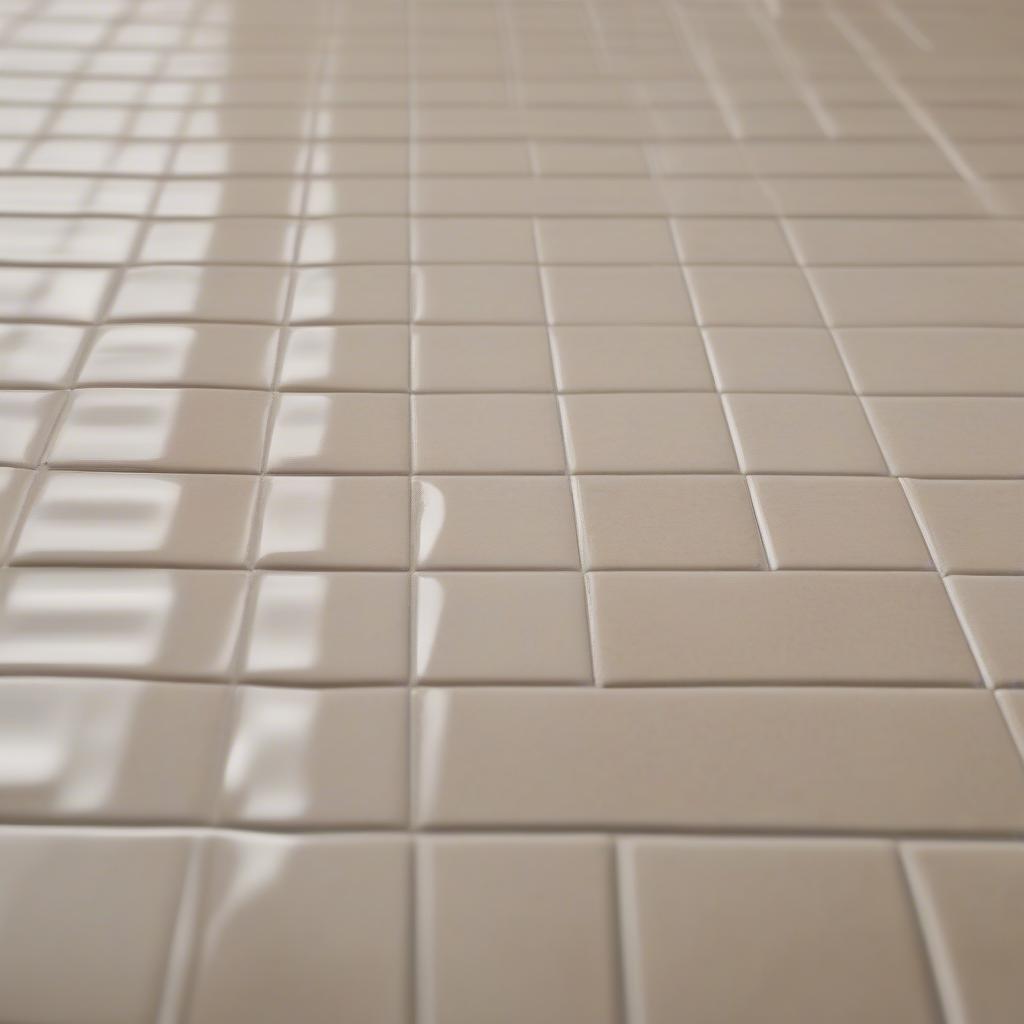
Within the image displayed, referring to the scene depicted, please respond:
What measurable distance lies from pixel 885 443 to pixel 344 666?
655mm

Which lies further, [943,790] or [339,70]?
[339,70]

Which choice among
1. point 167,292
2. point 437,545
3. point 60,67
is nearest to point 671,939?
point 437,545

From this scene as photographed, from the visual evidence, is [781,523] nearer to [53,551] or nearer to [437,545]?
[437,545]

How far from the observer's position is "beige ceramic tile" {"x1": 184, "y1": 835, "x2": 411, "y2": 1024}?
2.40ft

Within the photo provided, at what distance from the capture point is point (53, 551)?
3.39ft

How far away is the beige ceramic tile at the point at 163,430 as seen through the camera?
1.14 m

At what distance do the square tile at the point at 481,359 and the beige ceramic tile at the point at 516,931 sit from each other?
0.60 m

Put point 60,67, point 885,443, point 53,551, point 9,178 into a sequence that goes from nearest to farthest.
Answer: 1. point 53,551
2. point 885,443
3. point 9,178
4. point 60,67

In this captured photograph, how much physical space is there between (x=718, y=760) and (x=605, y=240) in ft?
2.96

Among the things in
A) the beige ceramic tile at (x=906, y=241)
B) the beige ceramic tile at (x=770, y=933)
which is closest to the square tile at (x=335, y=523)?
the beige ceramic tile at (x=770, y=933)

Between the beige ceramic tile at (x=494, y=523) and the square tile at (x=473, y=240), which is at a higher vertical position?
the square tile at (x=473, y=240)

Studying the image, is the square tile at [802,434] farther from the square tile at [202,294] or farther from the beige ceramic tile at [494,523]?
the square tile at [202,294]

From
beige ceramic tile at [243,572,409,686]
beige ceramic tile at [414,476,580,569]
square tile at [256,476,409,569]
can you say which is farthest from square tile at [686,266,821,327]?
beige ceramic tile at [243,572,409,686]

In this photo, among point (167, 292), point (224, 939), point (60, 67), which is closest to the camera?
point (224, 939)
